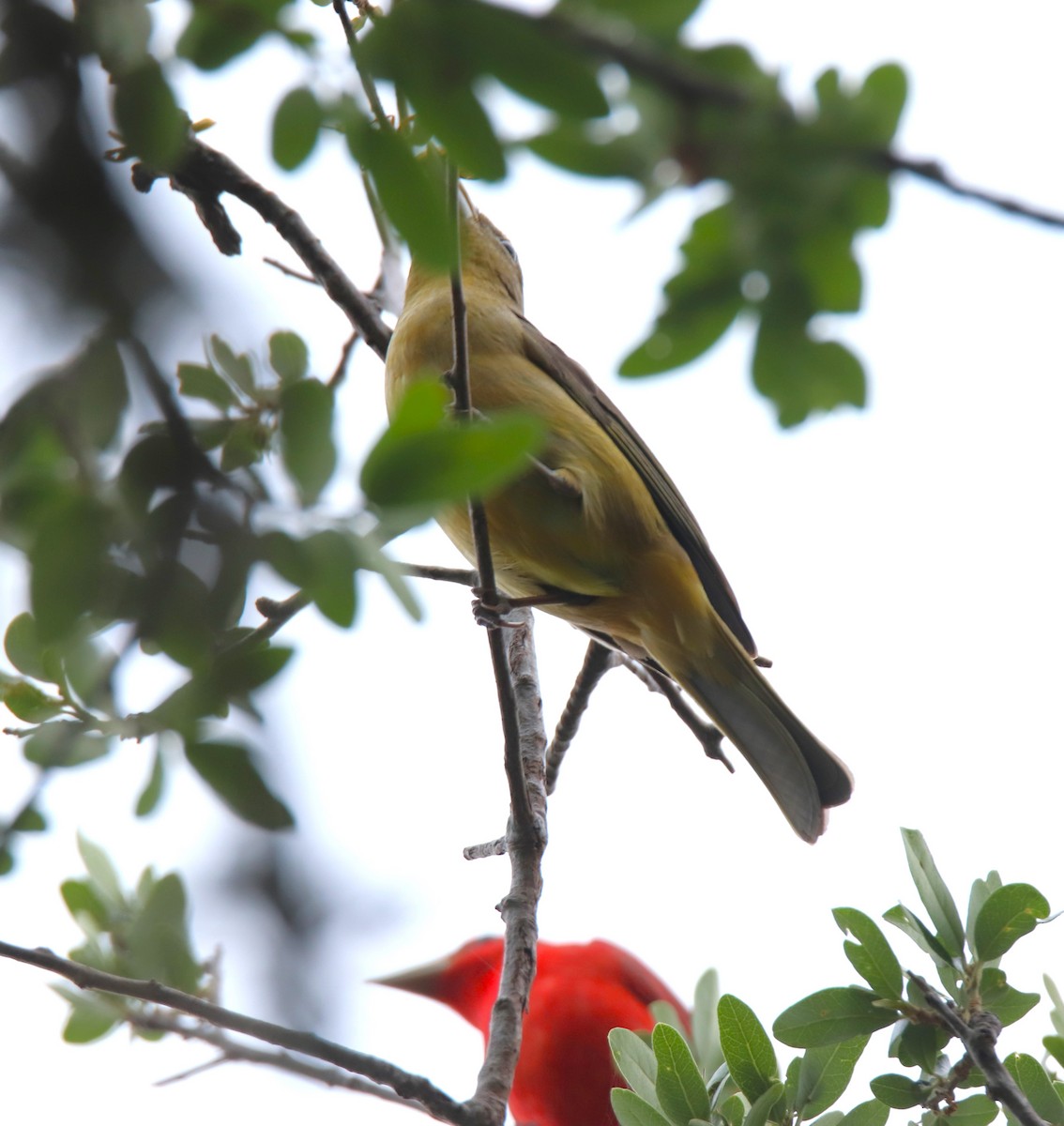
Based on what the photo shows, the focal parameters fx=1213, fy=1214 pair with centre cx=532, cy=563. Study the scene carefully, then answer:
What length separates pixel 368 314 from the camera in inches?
173

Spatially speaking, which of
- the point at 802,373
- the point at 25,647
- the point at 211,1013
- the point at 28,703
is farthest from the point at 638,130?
the point at 28,703

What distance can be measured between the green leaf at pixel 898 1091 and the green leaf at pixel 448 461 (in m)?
2.21

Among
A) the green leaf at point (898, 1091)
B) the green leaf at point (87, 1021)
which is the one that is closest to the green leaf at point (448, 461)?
the green leaf at point (87, 1021)

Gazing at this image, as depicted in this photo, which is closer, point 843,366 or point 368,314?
point 843,366

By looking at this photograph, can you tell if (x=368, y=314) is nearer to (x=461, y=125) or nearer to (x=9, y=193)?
(x=461, y=125)

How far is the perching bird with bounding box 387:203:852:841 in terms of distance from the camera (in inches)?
143

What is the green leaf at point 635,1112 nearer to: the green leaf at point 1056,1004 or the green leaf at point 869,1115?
the green leaf at point 869,1115

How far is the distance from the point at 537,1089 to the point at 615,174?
3899 millimetres

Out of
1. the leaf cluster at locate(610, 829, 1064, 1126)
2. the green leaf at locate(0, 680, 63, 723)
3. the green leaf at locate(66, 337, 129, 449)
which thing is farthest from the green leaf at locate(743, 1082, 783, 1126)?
the green leaf at locate(66, 337, 129, 449)

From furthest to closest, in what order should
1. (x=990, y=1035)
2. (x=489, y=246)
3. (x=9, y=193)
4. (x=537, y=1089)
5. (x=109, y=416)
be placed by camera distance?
(x=489, y=246)
(x=537, y=1089)
(x=990, y=1035)
(x=109, y=416)
(x=9, y=193)

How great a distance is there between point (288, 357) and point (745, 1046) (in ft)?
7.46

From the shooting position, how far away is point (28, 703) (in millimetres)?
2027

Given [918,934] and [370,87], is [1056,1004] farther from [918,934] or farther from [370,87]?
[370,87]

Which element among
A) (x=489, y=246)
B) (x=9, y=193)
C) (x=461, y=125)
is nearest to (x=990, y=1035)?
(x=461, y=125)
